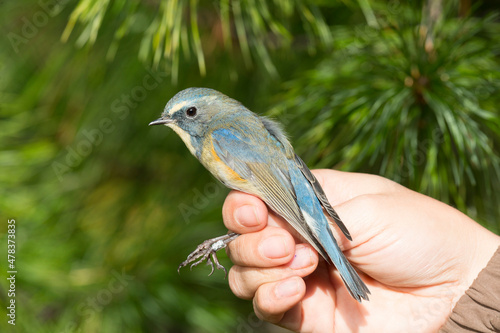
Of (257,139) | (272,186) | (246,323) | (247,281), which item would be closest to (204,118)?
(257,139)

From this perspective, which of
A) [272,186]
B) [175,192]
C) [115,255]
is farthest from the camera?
[175,192]

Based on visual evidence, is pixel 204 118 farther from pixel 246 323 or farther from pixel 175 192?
pixel 246 323

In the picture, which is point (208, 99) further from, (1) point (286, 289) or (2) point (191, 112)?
(1) point (286, 289)

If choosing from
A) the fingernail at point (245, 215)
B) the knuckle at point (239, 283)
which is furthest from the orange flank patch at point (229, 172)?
the knuckle at point (239, 283)

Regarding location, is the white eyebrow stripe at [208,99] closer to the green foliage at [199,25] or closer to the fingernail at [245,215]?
the green foliage at [199,25]

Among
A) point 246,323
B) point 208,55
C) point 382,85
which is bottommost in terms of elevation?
point 246,323

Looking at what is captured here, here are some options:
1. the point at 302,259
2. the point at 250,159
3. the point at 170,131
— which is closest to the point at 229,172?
the point at 250,159
